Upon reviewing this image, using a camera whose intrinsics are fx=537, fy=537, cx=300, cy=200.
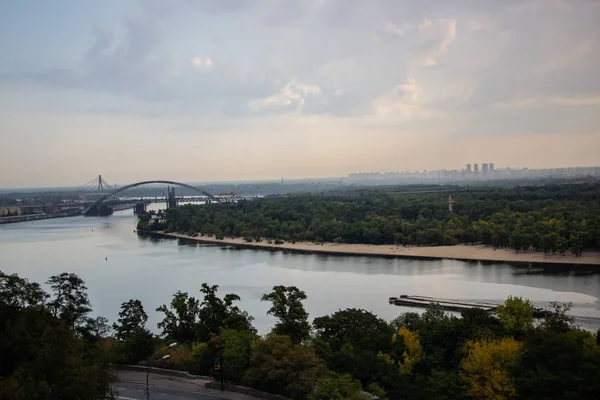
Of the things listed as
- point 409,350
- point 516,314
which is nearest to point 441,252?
point 516,314

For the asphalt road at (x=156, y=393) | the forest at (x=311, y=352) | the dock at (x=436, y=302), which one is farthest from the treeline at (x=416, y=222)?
the asphalt road at (x=156, y=393)

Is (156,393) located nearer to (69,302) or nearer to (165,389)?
(165,389)

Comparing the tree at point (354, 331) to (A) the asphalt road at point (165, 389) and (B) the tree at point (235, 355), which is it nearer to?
(B) the tree at point (235, 355)

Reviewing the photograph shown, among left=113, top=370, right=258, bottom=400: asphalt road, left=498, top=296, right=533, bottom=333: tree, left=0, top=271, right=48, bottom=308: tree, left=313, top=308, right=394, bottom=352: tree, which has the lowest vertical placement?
left=113, top=370, right=258, bottom=400: asphalt road

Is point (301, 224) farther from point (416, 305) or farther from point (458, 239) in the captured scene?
point (416, 305)

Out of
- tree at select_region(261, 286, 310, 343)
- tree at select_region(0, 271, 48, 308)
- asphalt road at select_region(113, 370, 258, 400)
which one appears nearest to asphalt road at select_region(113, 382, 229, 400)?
asphalt road at select_region(113, 370, 258, 400)

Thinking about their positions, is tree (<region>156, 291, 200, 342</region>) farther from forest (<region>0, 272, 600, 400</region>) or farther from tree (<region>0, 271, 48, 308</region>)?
tree (<region>0, 271, 48, 308</region>)

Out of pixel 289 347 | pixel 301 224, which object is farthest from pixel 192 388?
pixel 301 224

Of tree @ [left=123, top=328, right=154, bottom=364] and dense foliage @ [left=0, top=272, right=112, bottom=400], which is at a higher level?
dense foliage @ [left=0, top=272, right=112, bottom=400]
